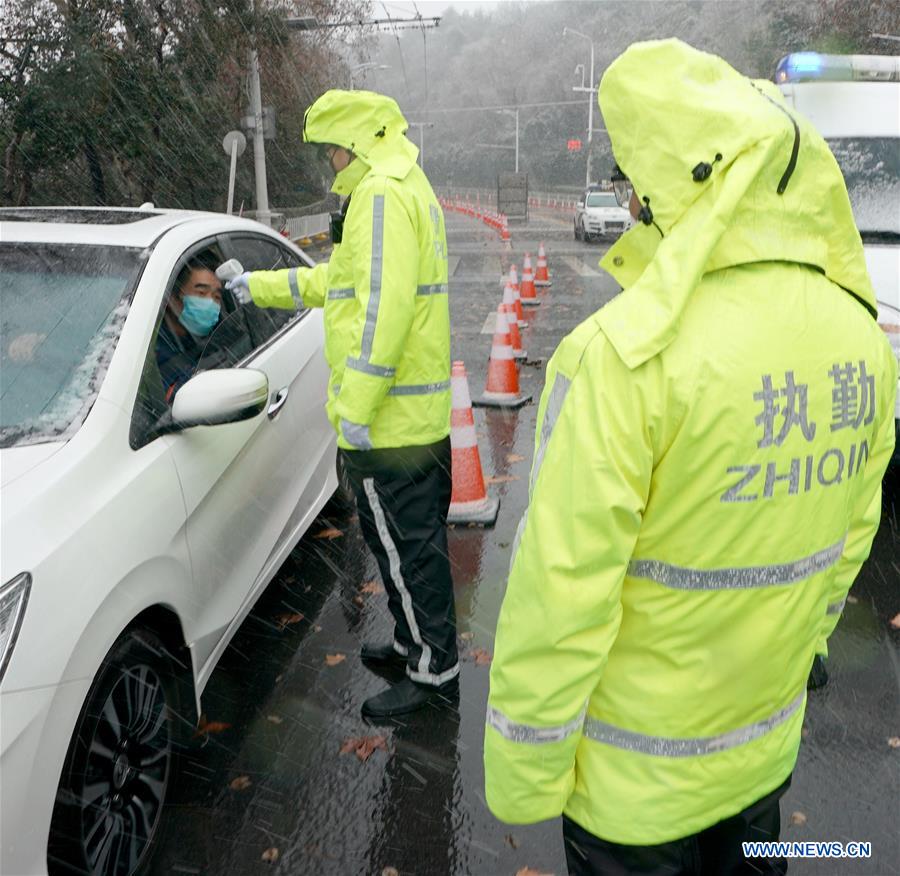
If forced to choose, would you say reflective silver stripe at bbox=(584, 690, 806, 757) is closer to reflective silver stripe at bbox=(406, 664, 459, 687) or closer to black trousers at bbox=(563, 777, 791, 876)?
black trousers at bbox=(563, 777, 791, 876)

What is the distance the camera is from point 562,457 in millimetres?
1579

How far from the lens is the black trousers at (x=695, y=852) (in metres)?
1.76

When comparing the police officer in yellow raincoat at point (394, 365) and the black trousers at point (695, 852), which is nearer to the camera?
the black trousers at point (695, 852)

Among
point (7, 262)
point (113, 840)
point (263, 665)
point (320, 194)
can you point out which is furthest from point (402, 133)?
point (320, 194)

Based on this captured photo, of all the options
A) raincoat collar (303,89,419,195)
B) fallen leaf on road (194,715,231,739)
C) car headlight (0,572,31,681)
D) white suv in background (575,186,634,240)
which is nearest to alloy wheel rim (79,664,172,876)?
car headlight (0,572,31,681)

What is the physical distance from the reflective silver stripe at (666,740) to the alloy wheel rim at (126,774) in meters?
1.37

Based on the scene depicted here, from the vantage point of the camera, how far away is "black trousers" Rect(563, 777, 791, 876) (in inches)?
69.3

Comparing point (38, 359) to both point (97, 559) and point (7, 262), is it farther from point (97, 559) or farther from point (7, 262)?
point (97, 559)

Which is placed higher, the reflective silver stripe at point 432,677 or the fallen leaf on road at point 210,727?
the reflective silver stripe at point 432,677

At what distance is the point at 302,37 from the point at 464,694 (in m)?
25.3

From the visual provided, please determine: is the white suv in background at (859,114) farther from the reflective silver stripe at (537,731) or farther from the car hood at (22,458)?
the reflective silver stripe at (537,731)

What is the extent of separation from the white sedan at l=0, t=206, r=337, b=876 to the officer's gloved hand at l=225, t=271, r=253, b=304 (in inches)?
1.9

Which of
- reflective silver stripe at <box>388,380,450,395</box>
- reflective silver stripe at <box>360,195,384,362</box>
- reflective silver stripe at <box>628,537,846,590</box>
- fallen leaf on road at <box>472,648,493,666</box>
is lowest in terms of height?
fallen leaf on road at <box>472,648,493,666</box>

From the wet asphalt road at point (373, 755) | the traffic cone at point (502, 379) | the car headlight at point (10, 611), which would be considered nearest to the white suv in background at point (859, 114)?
the traffic cone at point (502, 379)
